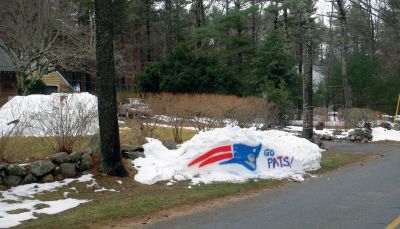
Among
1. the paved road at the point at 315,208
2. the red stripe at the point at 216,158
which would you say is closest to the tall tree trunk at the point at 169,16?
the red stripe at the point at 216,158

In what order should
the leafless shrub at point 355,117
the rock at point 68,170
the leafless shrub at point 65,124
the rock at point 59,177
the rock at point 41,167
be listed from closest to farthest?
the rock at point 41,167 < the rock at point 59,177 < the rock at point 68,170 < the leafless shrub at point 65,124 < the leafless shrub at point 355,117

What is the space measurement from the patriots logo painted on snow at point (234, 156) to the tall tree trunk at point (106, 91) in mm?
2392

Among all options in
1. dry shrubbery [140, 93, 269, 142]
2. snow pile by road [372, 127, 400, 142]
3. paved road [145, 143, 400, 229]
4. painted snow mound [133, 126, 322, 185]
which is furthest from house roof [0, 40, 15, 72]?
paved road [145, 143, 400, 229]

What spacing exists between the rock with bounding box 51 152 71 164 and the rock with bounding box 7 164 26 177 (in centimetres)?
89

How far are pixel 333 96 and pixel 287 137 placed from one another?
1765 inches

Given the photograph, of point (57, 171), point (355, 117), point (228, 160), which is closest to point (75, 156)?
point (57, 171)

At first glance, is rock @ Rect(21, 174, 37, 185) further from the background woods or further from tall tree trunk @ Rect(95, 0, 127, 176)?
the background woods

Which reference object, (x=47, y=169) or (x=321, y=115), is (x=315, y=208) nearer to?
(x=47, y=169)

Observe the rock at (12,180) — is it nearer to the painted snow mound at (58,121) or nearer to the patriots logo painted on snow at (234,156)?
the painted snow mound at (58,121)

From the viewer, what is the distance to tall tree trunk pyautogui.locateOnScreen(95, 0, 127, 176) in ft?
36.9

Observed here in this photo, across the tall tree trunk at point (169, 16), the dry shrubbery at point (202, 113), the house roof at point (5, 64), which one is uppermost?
the tall tree trunk at point (169, 16)

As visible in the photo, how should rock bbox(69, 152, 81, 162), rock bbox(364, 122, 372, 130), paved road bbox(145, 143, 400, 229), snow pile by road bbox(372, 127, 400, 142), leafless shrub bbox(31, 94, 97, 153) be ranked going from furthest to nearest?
rock bbox(364, 122, 372, 130) < snow pile by road bbox(372, 127, 400, 142) < leafless shrub bbox(31, 94, 97, 153) < rock bbox(69, 152, 81, 162) < paved road bbox(145, 143, 400, 229)

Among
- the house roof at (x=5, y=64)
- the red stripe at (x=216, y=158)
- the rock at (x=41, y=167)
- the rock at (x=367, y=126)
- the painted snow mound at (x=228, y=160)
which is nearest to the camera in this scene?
the rock at (x=41, y=167)

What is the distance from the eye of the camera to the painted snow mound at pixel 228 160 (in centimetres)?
1240
